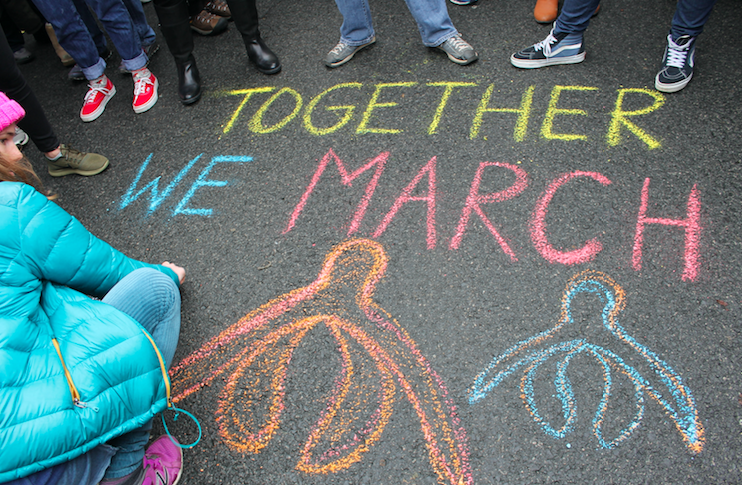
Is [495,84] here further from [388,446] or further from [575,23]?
[388,446]

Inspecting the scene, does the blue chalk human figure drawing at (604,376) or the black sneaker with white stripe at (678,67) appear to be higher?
the black sneaker with white stripe at (678,67)

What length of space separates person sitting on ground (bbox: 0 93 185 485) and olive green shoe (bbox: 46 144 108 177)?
3.87 ft

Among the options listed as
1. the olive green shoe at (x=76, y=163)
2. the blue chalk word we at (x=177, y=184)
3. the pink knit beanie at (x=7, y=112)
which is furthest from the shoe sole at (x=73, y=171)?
the pink knit beanie at (x=7, y=112)

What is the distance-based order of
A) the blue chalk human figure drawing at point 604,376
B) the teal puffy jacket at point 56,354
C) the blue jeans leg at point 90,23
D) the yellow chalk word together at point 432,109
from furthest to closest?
1. the blue jeans leg at point 90,23
2. the yellow chalk word together at point 432,109
3. the blue chalk human figure drawing at point 604,376
4. the teal puffy jacket at point 56,354

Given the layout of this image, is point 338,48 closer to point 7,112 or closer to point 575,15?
point 575,15

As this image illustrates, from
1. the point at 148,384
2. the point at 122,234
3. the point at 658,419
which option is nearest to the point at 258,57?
the point at 122,234

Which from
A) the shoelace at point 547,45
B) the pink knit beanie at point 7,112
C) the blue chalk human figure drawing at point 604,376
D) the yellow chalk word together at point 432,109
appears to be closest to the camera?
the blue chalk human figure drawing at point 604,376

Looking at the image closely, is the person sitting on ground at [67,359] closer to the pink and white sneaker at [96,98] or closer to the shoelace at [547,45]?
the pink and white sneaker at [96,98]

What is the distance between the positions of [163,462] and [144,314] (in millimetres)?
542

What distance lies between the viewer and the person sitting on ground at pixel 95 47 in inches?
118

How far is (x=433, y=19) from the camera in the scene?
119 inches

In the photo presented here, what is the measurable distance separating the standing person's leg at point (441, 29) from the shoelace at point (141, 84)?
191 cm

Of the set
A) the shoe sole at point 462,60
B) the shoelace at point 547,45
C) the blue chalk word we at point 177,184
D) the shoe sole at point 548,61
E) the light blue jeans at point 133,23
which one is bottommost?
the blue chalk word we at point 177,184

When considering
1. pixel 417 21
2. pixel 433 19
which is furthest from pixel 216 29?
pixel 433 19
